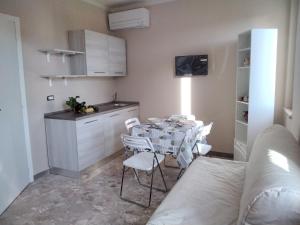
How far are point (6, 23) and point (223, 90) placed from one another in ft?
10.7

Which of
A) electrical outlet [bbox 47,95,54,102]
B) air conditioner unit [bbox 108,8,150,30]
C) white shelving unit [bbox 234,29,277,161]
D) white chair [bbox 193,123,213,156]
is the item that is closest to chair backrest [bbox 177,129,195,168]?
white chair [bbox 193,123,213,156]

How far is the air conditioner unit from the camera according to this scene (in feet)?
13.8

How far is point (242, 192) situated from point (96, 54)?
3132mm

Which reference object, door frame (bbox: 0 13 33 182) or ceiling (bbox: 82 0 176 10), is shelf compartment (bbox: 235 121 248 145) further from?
door frame (bbox: 0 13 33 182)

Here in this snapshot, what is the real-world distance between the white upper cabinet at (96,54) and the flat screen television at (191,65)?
1.16 metres

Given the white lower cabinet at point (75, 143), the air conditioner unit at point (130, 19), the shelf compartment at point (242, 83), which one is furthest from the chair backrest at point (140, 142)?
the air conditioner unit at point (130, 19)

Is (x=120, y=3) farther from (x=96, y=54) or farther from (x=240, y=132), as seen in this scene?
(x=240, y=132)

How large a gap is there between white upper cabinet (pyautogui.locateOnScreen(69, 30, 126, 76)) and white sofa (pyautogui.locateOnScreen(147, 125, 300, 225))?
2442mm

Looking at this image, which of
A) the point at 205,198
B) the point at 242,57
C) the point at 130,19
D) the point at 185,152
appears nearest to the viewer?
the point at 205,198

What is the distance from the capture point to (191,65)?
4062 mm

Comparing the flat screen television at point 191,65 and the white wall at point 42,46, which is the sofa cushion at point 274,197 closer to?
the flat screen television at point 191,65

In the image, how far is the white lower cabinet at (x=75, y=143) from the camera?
3.29m

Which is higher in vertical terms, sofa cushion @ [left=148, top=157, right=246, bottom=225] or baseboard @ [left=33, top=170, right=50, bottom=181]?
sofa cushion @ [left=148, top=157, right=246, bottom=225]

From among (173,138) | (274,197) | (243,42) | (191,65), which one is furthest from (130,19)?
(274,197)
